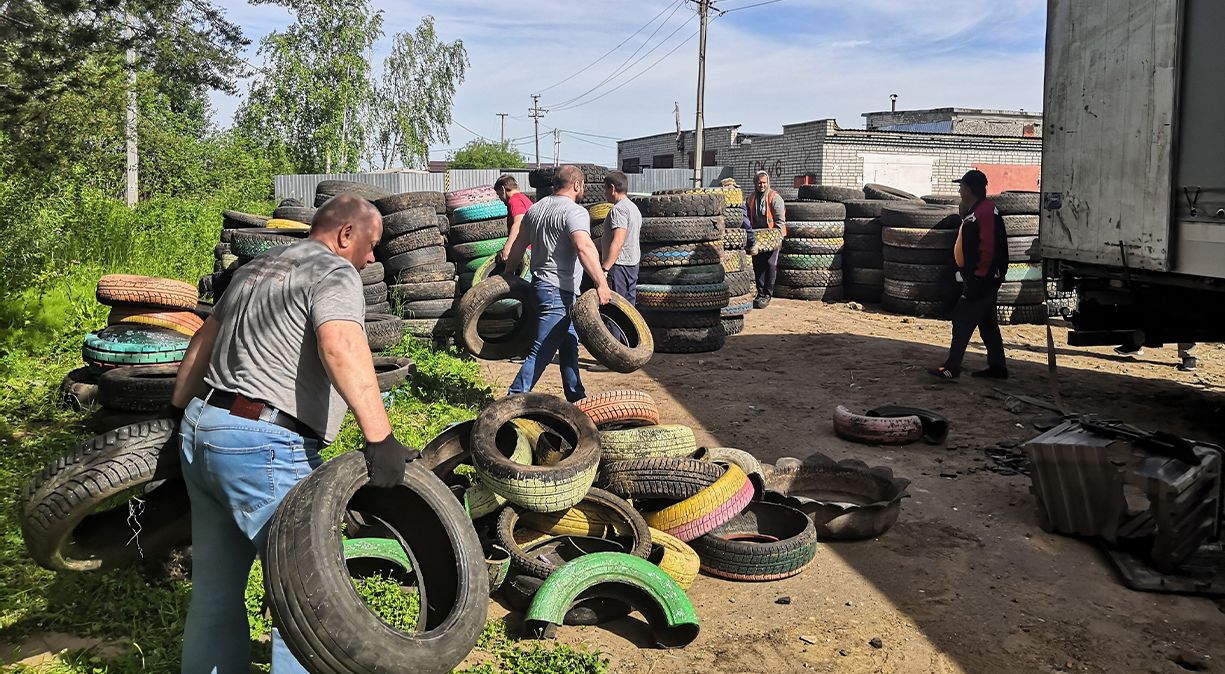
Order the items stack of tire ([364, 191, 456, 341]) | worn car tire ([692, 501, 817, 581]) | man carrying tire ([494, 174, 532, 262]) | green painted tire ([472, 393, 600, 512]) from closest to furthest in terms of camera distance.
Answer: green painted tire ([472, 393, 600, 512]) → worn car tire ([692, 501, 817, 581]) → stack of tire ([364, 191, 456, 341]) → man carrying tire ([494, 174, 532, 262])

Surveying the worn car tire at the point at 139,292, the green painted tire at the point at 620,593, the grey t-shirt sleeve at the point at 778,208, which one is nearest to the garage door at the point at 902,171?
the grey t-shirt sleeve at the point at 778,208

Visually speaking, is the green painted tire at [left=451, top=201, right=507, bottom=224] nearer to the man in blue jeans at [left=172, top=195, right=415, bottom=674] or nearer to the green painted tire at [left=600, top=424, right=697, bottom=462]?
the green painted tire at [left=600, top=424, right=697, bottom=462]

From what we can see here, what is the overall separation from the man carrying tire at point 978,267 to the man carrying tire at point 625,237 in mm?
3371

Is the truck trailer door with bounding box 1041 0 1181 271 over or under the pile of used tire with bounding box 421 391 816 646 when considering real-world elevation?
over

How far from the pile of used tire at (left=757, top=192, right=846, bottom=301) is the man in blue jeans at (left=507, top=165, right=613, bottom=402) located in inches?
339

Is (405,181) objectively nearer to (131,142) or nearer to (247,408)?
(131,142)

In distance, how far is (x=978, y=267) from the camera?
8.73 m

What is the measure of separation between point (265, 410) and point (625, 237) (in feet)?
20.2

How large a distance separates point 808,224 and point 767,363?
18.0 ft

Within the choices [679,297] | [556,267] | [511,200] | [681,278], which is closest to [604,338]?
[556,267]

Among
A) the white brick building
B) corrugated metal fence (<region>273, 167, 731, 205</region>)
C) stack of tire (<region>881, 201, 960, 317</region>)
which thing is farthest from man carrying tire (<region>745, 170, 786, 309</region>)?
the white brick building

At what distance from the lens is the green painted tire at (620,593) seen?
3.83 meters

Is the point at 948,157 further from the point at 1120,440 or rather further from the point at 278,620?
the point at 278,620

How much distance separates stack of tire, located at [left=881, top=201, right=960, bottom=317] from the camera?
1277cm
